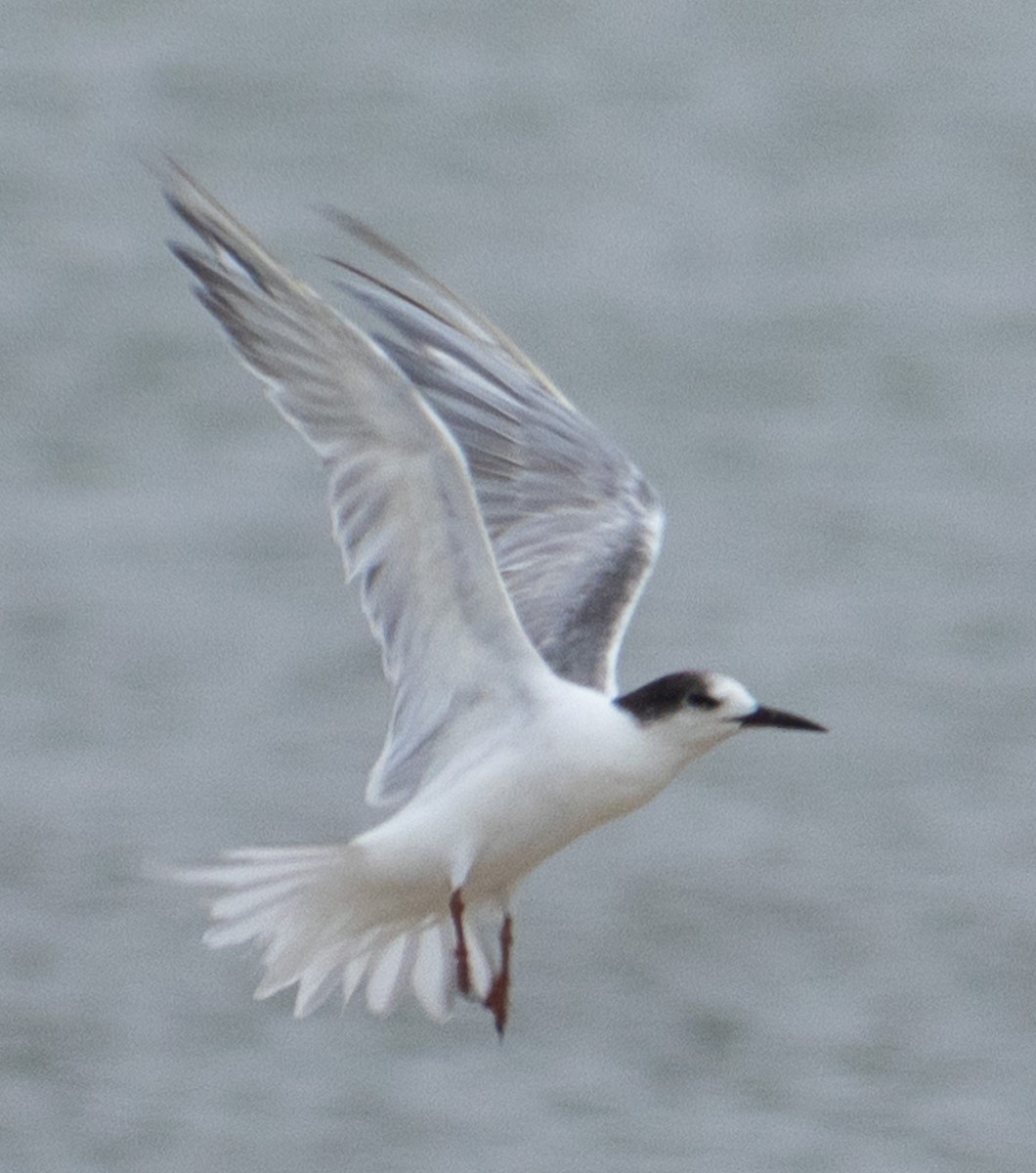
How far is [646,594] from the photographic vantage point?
1461 cm

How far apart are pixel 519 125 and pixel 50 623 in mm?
5787

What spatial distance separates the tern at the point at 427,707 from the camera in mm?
A: 6711

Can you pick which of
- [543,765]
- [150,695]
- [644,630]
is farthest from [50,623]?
[543,765]

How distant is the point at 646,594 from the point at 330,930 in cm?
737

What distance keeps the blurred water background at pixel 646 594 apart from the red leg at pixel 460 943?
13.3 ft

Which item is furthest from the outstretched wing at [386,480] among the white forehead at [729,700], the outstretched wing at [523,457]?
the outstretched wing at [523,457]

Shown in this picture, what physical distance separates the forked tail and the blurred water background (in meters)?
3.70

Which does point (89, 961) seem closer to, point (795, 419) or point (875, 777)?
point (875, 777)

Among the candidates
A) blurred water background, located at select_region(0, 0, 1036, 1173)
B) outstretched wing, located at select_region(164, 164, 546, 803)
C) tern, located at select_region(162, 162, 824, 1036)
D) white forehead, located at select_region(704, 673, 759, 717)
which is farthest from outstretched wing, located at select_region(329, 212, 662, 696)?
blurred water background, located at select_region(0, 0, 1036, 1173)

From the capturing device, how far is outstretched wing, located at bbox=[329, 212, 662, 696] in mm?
8008

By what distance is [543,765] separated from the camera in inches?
274

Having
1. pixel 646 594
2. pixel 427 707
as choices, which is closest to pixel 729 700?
pixel 427 707

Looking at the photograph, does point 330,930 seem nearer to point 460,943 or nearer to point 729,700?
point 460,943

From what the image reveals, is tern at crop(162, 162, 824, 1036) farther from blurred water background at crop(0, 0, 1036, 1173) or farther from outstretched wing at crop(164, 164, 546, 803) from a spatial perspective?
blurred water background at crop(0, 0, 1036, 1173)
